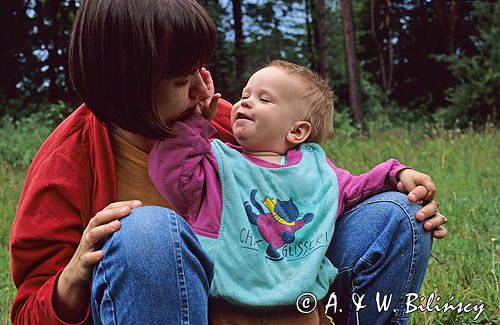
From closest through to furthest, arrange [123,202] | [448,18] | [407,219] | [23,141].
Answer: [123,202], [407,219], [23,141], [448,18]

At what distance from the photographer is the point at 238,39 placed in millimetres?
13438

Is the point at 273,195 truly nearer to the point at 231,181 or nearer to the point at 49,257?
the point at 231,181

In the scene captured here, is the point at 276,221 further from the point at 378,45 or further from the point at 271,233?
the point at 378,45

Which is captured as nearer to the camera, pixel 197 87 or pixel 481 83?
pixel 197 87

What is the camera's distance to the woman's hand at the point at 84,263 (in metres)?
1.57

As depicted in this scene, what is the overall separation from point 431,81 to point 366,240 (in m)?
16.2

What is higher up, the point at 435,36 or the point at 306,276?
the point at 306,276

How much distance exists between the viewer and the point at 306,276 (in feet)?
6.05

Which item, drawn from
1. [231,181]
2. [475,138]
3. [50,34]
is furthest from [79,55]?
[50,34]

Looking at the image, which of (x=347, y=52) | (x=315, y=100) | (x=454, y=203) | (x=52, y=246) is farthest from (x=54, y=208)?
(x=347, y=52)

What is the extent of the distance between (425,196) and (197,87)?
2.43 ft

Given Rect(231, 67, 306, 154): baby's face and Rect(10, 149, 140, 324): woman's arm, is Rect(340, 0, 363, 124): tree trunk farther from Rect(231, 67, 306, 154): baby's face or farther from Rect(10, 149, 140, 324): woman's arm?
Rect(10, 149, 140, 324): woman's arm

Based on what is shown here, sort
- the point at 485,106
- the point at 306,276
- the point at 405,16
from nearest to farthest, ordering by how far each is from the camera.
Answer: the point at 306,276 < the point at 485,106 < the point at 405,16

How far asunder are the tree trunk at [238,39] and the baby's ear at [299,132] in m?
10.5
